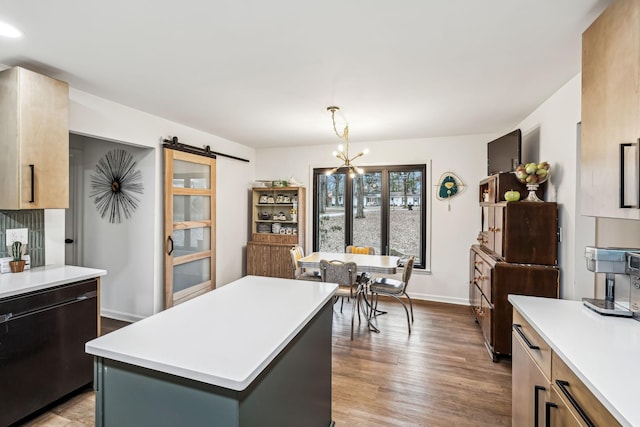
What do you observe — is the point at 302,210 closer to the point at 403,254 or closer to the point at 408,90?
the point at 403,254

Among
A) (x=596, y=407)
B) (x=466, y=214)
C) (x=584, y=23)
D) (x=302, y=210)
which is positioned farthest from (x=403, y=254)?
(x=596, y=407)

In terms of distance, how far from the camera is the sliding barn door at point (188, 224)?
380 cm

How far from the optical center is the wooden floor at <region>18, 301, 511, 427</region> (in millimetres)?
2162

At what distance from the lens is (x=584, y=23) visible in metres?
1.78

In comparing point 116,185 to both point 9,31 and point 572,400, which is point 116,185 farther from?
point 572,400

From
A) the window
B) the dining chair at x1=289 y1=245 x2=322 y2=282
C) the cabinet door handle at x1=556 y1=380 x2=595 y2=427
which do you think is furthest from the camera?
the window

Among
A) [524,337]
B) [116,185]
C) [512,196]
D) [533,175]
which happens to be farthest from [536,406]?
[116,185]

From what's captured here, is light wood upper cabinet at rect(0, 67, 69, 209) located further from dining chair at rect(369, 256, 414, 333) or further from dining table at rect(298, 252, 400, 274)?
dining chair at rect(369, 256, 414, 333)

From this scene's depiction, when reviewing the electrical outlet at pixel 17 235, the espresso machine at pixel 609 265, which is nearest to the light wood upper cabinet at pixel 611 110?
the espresso machine at pixel 609 265

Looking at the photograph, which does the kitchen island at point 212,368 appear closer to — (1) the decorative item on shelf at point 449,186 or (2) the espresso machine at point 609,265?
(2) the espresso machine at point 609,265

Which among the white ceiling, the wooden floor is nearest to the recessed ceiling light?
the white ceiling

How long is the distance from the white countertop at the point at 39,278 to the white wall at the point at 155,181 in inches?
12.0

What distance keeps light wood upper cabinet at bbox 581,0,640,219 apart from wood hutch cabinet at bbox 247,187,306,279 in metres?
4.01

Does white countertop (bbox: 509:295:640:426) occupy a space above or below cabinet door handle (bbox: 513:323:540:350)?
above
